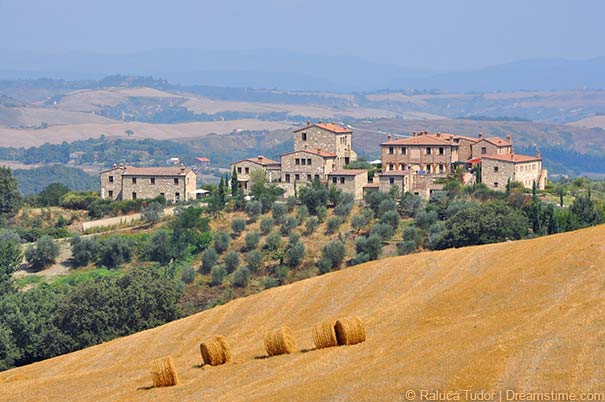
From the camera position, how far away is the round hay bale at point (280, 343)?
29578mm

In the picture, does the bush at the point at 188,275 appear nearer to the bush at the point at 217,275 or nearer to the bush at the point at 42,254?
the bush at the point at 217,275

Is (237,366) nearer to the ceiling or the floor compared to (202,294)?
nearer to the ceiling

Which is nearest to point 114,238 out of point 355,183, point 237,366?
point 355,183

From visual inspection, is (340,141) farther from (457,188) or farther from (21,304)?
(21,304)

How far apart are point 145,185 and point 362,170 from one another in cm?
1443

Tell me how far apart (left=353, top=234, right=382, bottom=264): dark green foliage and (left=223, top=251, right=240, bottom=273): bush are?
6.17 metres

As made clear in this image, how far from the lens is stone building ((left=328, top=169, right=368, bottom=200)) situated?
74.6 metres

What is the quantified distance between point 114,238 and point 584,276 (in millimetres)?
39677

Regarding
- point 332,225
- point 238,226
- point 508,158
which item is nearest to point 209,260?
point 238,226

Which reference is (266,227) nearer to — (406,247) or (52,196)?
(406,247)

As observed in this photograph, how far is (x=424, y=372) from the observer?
24922mm

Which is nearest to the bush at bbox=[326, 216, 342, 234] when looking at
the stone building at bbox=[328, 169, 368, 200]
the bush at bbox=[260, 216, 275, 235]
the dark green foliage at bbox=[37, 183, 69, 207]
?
the bush at bbox=[260, 216, 275, 235]

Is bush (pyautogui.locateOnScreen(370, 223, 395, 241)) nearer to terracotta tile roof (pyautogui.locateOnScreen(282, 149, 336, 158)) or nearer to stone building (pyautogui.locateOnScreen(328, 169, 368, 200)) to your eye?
stone building (pyautogui.locateOnScreen(328, 169, 368, 200))

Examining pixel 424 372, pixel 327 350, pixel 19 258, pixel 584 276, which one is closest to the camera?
pixel 424 372
